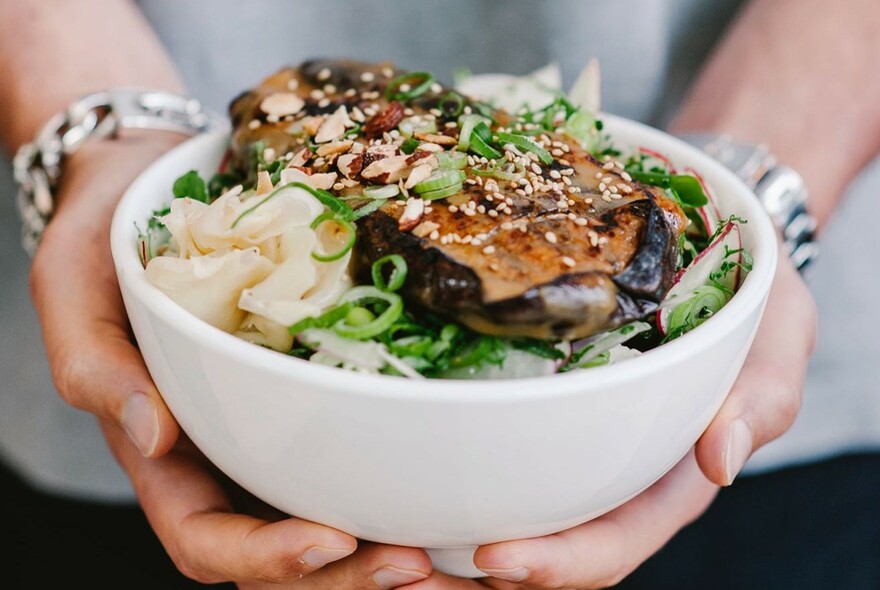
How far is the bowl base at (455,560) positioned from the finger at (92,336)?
52 centimetres

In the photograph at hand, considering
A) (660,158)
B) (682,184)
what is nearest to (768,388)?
(682,184)

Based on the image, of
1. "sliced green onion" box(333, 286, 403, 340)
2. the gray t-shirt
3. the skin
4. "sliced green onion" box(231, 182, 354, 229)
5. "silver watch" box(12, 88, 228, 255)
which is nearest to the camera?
"sliced green onion" box(333, 286, 403, 340)

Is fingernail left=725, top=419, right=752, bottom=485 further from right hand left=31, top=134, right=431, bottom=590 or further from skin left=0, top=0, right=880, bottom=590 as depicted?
right hand left=31, top=134, right=431, bottom=590

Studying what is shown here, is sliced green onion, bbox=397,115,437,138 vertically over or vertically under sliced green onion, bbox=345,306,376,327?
over

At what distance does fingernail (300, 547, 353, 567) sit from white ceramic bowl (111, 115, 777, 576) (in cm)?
4

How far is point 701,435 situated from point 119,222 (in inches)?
44.2

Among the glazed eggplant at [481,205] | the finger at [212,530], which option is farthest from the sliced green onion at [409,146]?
the finger at [212,530]

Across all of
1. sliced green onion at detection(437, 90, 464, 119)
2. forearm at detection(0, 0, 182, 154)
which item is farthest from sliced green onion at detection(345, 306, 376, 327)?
forearm at detection(0, 0, 182, 154)

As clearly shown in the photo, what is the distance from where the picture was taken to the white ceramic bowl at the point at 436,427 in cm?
109

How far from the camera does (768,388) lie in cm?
159

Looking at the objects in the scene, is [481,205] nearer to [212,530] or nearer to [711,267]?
[711,267]

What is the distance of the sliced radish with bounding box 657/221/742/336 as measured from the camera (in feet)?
4.71

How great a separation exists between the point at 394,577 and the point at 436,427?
426mm

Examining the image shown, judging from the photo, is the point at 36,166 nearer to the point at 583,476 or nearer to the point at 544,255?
the point at 544,255
